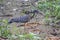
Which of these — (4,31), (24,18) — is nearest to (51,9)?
(24,18)

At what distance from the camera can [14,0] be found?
769cm

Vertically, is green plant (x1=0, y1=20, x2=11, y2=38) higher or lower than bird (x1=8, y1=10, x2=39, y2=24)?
higher

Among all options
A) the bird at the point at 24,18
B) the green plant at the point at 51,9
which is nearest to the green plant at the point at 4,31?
the bird at the point at 24,18

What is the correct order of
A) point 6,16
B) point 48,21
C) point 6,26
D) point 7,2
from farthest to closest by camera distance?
1. point 7,2
2. point 6,16
3. point 48,21
4. point 6,26

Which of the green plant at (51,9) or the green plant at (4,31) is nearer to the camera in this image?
the green plant at (4,31)

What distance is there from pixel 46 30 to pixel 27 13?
128cm

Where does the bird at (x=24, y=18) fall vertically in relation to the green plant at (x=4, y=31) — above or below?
below

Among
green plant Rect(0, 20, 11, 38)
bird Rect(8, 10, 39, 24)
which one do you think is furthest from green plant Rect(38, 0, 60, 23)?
green plant Rect(0, 20, 11, 38)

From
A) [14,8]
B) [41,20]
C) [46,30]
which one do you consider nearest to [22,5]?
[14,8]

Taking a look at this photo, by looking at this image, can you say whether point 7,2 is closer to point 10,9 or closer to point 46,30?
point 10,9

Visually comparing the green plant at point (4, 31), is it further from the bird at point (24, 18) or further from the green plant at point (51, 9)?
the green plant at point (51, 9)

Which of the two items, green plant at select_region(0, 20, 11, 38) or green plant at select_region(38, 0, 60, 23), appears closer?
green plant at select_region(0, 20, 11, 38)

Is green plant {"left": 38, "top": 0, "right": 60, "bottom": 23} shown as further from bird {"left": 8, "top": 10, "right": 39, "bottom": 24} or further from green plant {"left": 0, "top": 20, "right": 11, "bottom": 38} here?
green plant {"left": 0, "top": 20, "right": 11, "bottom": 38}

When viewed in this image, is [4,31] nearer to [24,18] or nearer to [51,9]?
[24,18]
